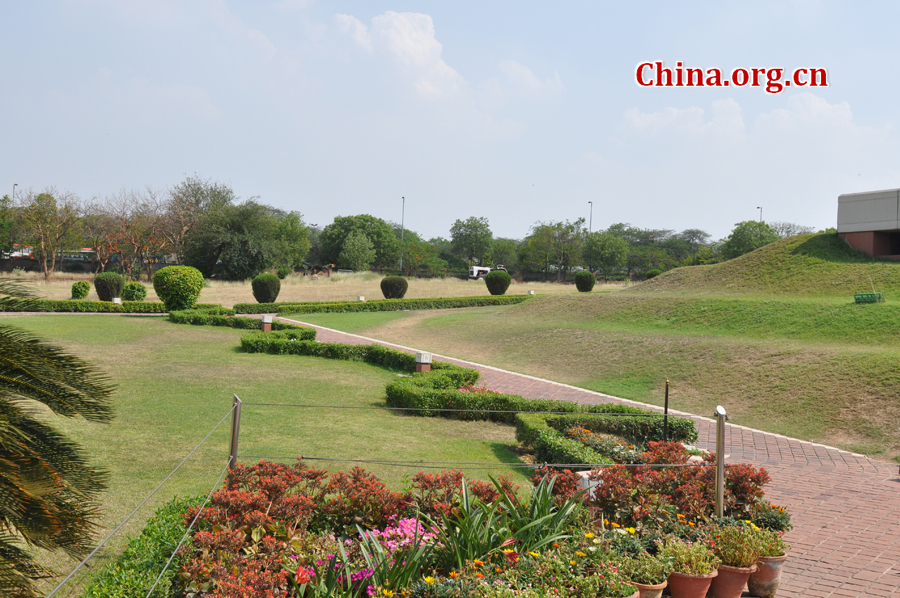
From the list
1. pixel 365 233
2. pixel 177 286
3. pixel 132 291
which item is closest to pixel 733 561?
pixel 177 286

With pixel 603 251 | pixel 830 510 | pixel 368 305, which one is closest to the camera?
pixel 830 510

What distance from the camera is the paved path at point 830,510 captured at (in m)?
4.29

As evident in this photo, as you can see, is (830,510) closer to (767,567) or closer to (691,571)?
(767,567)

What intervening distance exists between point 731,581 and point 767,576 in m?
0.32

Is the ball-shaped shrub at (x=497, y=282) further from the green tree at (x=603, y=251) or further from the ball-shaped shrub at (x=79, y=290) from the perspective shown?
the green tree at (x=603, y=251)

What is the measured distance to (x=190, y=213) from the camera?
1796 inches

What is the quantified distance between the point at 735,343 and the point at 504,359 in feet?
18.0

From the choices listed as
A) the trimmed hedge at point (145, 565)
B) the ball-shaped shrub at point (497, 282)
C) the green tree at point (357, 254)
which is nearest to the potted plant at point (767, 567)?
the trimmed hedge at point (145, 565)

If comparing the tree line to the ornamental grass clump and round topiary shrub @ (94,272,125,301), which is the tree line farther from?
the ornamental grass clump

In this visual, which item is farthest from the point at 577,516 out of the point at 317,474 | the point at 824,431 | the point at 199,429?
the point at 824,431

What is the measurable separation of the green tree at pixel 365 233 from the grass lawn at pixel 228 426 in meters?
52.1

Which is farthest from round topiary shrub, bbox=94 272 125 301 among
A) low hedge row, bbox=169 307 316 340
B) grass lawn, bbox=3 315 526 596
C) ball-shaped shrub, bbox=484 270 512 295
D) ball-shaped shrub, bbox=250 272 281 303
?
ball-shaped shrub, bbox=484 270 512 295

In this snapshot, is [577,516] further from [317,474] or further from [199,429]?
[199,429]

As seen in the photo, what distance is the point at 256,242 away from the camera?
41.3 m
